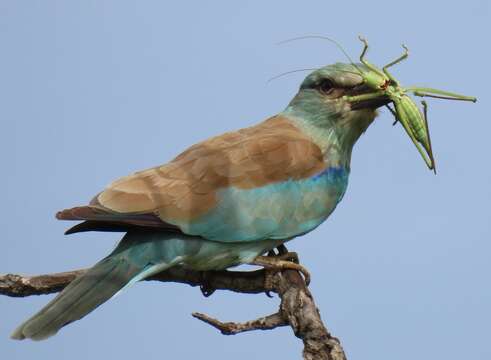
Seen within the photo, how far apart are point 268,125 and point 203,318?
122 centimetres

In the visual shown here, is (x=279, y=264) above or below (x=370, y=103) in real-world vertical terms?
below

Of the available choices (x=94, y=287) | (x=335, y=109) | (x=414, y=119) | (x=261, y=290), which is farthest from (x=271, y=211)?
(x=94, y=287)

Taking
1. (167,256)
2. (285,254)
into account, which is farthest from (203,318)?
(285,254)

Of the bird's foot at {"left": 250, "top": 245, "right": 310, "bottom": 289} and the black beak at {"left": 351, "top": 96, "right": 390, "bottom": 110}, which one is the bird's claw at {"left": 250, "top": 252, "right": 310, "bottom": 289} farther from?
the black beak at {"left": 351, "top": 96, "right": 390, "bottom": 110}

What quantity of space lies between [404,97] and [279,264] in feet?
3.05

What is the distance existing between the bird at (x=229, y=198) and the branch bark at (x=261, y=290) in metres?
→ 0.12

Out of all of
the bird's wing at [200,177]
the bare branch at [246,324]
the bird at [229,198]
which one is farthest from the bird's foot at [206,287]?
the bare branch at [246,324]

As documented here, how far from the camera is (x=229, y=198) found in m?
4.92

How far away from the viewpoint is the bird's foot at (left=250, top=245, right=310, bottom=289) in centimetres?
486

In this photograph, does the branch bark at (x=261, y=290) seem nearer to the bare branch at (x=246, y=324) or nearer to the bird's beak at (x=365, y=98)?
the bare branch at (x=246, y=324)

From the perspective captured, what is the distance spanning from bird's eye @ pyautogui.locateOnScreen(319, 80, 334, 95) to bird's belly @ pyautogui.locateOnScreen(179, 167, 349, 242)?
38cm

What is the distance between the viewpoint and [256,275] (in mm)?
5012

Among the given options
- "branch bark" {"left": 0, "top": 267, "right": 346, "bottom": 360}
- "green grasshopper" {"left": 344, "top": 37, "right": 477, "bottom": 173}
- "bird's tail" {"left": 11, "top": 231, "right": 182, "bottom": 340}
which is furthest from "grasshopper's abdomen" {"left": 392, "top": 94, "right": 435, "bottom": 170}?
"bird's tail" {"left": 11, "top": 231, "right": 182, "bottom": 340}

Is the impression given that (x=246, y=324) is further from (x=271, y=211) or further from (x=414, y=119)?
(x=414, y=119)
